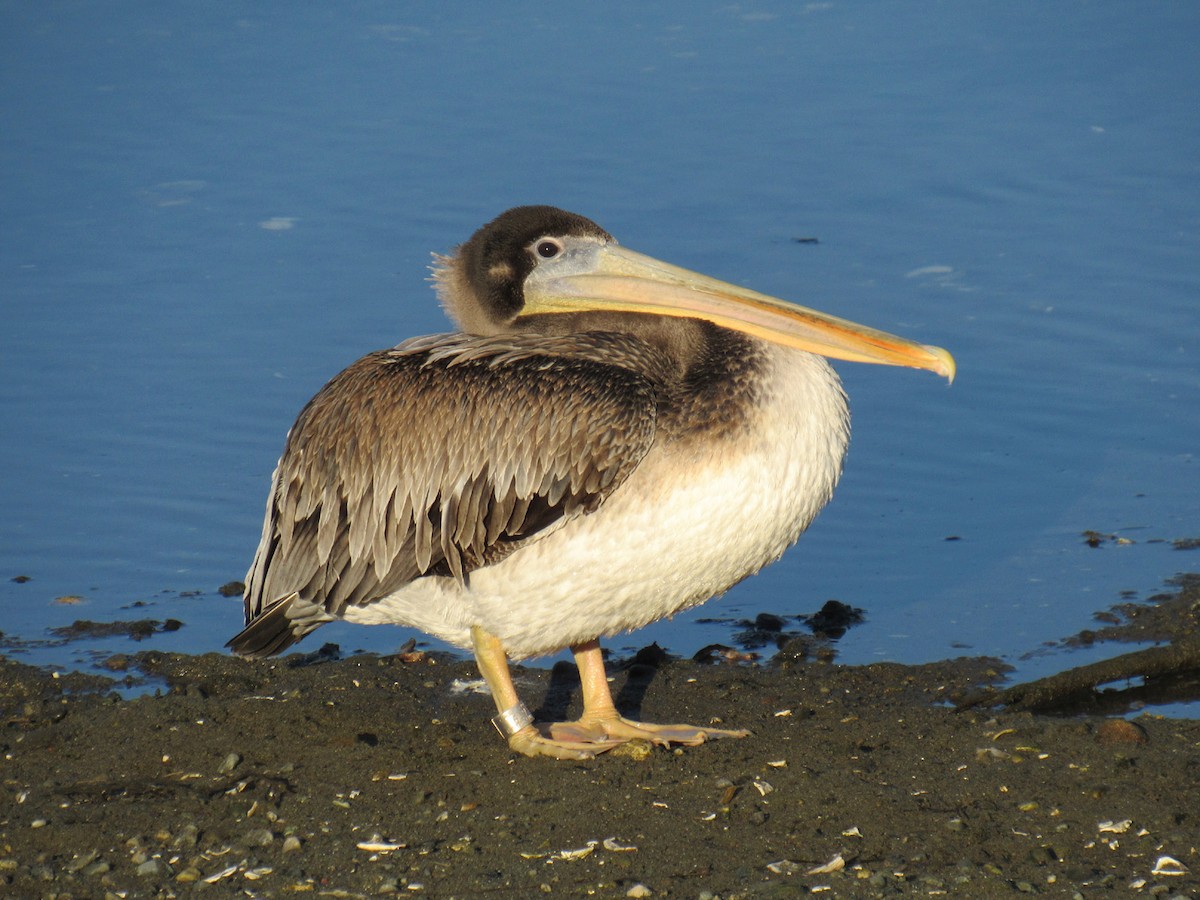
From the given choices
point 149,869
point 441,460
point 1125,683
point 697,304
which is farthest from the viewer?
point 1125,683

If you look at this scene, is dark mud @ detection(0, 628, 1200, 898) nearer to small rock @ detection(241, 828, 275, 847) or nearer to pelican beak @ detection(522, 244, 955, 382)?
small rock @ detection(241, 828, 275, 847)

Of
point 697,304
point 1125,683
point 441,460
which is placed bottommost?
point 1125,683

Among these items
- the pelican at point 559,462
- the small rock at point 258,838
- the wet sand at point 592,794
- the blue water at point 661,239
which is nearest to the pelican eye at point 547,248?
the pelican at point 559,462

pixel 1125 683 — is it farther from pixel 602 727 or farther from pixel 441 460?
pixel 441 460

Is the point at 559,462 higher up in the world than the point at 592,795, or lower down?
higher up

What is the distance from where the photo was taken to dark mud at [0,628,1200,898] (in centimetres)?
374

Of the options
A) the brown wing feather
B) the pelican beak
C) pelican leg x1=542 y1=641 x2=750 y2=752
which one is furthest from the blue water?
the pelican beak

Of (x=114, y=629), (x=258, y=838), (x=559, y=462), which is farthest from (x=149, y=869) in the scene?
(x=114, y=629)

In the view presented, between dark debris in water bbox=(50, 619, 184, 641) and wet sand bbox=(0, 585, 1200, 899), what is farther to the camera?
dark debris in water bbox=(50, 619, 184, 641)

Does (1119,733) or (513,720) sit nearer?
(1119,733)

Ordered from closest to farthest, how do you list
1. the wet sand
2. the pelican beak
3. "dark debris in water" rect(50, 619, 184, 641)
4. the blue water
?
the wet sand → the pelican beak → "dark debris in water" rect(50, 619, 184, 641) → the blue water

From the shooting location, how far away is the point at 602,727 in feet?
15.2

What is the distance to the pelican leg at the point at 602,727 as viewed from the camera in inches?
178

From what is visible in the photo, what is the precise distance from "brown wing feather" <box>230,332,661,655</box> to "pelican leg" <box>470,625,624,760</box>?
241mm
